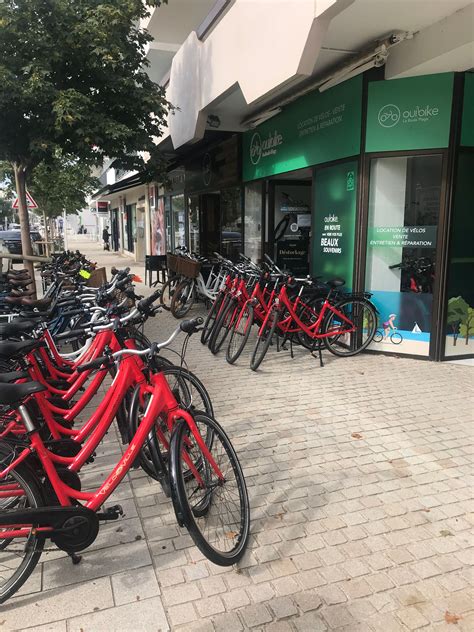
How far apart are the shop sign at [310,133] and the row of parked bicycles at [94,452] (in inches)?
169

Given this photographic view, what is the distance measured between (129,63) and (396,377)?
5561 mm

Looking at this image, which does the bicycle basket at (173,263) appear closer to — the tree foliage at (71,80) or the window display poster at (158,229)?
the tree foliage at (71,80)

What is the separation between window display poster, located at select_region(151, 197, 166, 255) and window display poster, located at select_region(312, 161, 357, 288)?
1050 cm

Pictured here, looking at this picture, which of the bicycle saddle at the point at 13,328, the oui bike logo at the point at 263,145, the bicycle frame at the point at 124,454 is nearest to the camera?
the bicycle frame at the point at 124,454

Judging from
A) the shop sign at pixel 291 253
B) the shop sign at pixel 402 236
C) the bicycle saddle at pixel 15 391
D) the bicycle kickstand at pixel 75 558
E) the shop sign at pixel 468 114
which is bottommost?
the bicycle kickstand at pixel 75 558

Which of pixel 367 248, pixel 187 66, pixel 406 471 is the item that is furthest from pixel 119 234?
pixel 406 471

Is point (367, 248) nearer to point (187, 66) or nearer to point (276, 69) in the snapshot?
point (276, 69)

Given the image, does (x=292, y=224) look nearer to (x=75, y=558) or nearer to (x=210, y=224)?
(x=210, y=224)

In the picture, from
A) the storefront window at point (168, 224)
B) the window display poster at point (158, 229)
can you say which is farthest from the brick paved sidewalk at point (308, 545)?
the window display poster at point (158, 229)

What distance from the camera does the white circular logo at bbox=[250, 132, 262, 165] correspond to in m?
8.70

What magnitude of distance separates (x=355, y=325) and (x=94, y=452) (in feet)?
14.0

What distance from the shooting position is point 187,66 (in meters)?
8.74

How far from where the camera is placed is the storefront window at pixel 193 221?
12613mm

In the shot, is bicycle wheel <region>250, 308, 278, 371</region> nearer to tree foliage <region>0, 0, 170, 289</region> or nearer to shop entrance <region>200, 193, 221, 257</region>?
Answer: tree foliage <region>0, 0, 170, 289</region>
